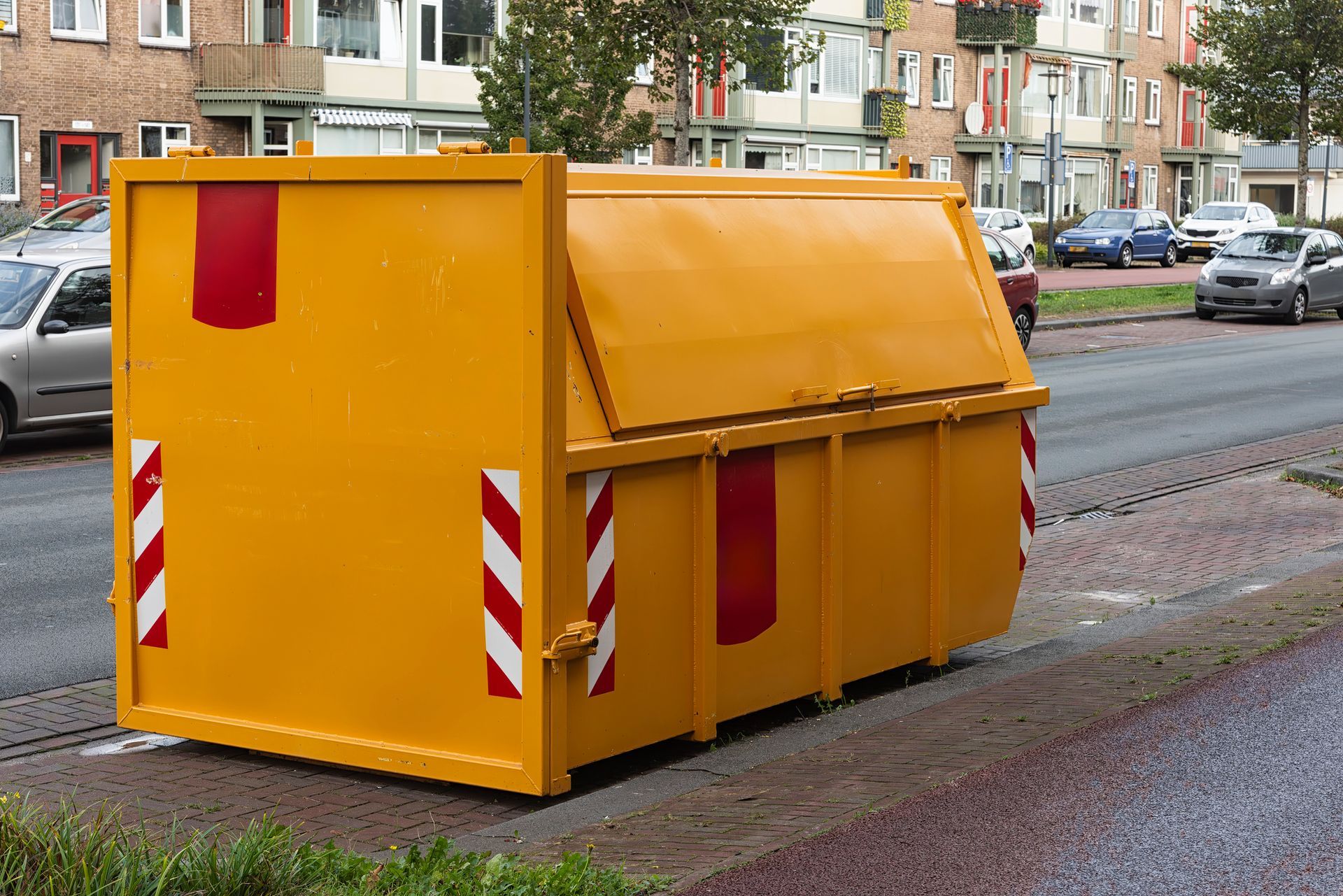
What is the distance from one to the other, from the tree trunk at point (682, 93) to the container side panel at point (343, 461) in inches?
877

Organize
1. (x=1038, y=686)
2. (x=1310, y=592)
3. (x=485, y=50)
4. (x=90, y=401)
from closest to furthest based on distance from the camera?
(x=1038, y=686) → (x=1310, y=592) → (x=90, y=401) → (x=485, y=50)

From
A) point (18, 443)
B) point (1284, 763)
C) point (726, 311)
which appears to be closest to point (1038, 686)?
point (1284, 763)

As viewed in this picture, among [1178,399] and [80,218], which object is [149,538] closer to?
[1178,399]

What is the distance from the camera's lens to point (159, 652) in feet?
19.6

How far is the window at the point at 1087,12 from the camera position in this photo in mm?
67500

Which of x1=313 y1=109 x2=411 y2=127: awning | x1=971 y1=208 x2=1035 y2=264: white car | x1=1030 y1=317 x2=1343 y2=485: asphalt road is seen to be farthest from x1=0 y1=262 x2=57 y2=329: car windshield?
x1=971 y1=208 x2=1035 y2=264: white car

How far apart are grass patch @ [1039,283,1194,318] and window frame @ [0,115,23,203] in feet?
66.2

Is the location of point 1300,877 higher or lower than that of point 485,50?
lower

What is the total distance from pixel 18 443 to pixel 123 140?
22.3 m

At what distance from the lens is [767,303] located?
6184 mm

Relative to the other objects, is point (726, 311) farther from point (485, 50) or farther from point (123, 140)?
point (485, 50)

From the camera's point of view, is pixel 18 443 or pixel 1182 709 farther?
pixel 18 443

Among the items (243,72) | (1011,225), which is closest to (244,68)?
(243,72)

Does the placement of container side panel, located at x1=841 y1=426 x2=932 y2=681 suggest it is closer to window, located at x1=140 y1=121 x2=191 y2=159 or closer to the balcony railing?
window, located at x1=140 y1=121 x2=191 y2=159
